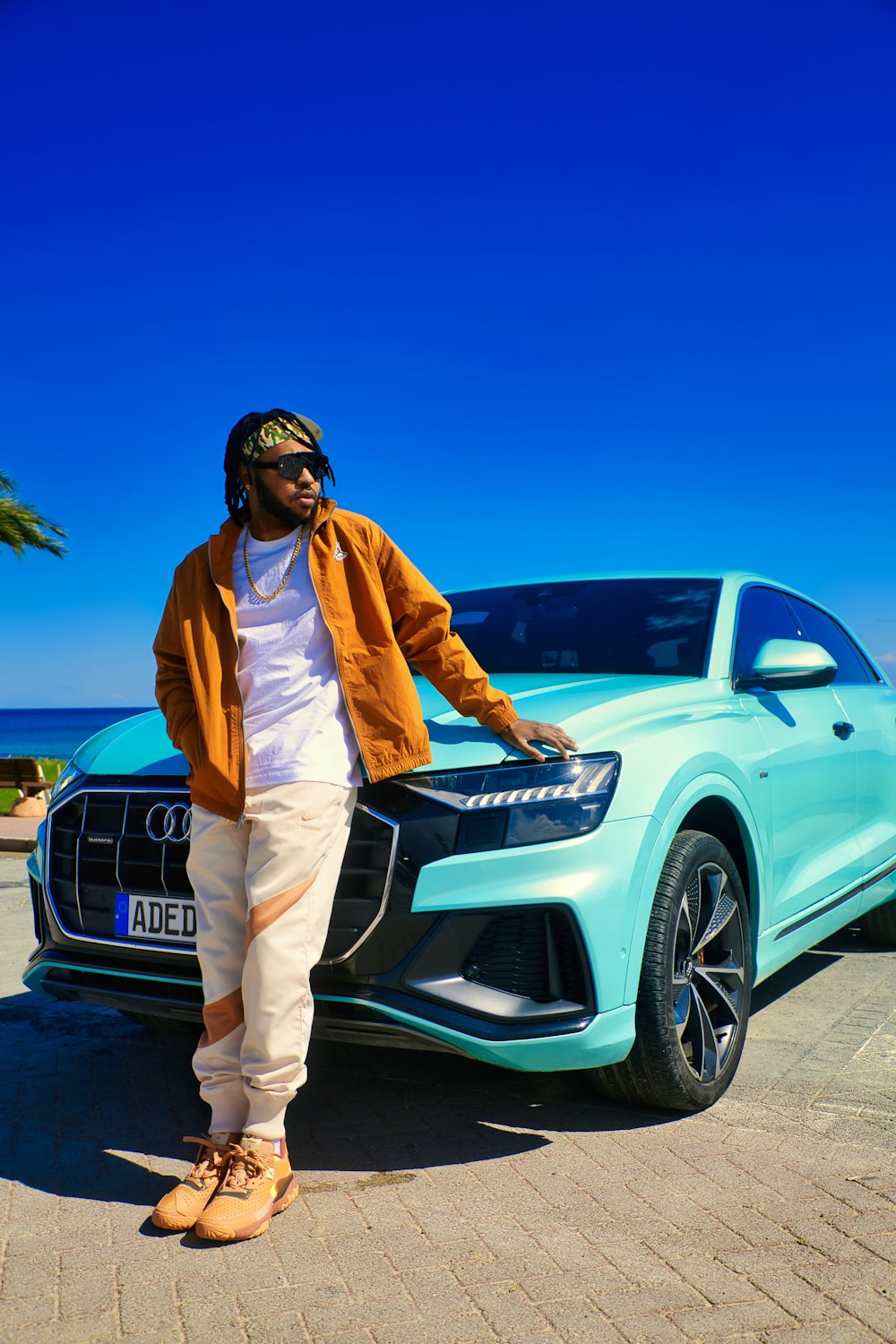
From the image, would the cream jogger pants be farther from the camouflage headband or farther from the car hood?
the camouflage headband

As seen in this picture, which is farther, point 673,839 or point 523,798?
point 673,839

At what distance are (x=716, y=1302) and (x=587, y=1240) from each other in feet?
1.19

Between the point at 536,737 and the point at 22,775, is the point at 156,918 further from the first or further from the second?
the point at 22,775

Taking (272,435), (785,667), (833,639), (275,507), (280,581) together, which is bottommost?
(785,667)

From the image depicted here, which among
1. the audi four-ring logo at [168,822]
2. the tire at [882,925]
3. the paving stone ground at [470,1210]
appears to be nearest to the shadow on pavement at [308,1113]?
the paving stone ground at [470,1210]

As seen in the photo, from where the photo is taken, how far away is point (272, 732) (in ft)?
9.01

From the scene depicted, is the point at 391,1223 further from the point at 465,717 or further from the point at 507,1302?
the point at 465,717

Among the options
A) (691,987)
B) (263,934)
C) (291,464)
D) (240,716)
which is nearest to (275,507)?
(291,464)

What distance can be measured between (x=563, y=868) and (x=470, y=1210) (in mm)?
839

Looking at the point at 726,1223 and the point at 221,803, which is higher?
the point at 221,803

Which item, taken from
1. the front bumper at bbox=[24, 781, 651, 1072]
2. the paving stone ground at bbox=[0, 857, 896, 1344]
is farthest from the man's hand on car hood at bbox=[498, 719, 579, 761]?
the paving stone ground at bbox=[0, 857, 896, 1344]

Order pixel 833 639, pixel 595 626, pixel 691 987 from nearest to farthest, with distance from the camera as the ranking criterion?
pixel 691 987 < pixel 595 626 < pixel 833 639

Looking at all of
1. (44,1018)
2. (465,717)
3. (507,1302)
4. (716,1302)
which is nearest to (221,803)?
(465,717)

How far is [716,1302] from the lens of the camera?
2.24 metres
